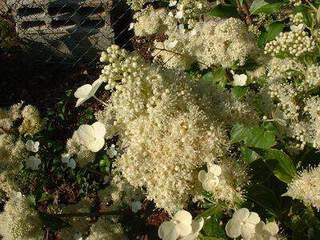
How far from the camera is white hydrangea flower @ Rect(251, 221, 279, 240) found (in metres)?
1.27

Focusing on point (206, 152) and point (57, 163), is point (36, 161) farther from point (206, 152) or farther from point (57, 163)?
point (206, 152)

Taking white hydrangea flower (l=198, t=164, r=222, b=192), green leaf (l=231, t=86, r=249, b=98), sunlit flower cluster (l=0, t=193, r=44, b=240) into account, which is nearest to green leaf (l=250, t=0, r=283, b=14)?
green leaf (l=231, t=86, r=249, b=98)

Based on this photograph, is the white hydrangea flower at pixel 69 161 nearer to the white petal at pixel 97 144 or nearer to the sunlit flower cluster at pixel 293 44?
the white petal at pixel 97 144

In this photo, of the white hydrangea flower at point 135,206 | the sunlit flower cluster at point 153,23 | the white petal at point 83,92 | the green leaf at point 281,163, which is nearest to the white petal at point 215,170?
the green leaf at point 281,163

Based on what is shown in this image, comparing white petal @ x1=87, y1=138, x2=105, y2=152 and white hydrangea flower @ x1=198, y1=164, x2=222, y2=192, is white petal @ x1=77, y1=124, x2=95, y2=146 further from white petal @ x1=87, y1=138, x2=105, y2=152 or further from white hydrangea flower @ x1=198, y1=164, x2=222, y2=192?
white hydrangea flower @ x1=198, y1=164, x2=222, y2=192

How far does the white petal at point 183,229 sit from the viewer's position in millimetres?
1291

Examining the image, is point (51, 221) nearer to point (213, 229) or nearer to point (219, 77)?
point (213, 229)

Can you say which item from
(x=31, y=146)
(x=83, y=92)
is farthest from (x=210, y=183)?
(x=31, y=146)

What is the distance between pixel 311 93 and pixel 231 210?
1.40 feet

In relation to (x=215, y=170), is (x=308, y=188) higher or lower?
lower

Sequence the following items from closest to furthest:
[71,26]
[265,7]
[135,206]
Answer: [265,7] → [135,206] → [71,26]

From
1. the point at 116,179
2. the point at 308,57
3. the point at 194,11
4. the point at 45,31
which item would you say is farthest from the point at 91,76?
the point at 308,57

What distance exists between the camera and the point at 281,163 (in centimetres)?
138

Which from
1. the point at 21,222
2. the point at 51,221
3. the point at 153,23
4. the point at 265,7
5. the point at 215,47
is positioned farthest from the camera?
the point at 153,23
